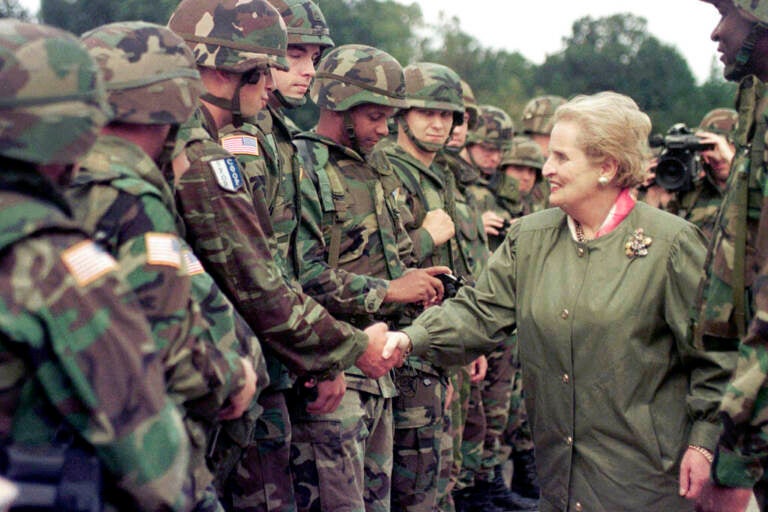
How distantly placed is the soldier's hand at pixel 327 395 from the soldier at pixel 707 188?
4.41 m

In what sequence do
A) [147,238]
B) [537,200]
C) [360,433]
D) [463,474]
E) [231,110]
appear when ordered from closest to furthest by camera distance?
[147,238] < [231,110] < [360,433] < [463,474] < [537,200]

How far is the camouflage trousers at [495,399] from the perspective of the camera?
8062mm

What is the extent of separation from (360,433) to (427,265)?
1543mm

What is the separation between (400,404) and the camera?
Answer: 18.4ft

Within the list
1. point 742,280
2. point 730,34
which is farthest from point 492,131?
point 742,280

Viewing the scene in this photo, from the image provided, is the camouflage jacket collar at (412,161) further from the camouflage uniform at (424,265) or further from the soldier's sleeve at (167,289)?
the soldier's sleeve at (167,289)

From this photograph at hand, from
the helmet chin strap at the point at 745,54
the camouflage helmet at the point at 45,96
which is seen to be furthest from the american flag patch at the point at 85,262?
the helmet chin strap at the point at 745,54

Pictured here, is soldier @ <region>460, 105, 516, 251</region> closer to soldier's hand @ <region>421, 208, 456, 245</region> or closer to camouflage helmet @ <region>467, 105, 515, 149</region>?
camouflage helmet @ <region>467, 105, 515, 149</region>

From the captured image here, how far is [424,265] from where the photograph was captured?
6164 mm

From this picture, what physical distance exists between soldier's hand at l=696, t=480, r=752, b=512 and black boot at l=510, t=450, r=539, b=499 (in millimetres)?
5183

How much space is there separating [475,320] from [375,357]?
445 mm

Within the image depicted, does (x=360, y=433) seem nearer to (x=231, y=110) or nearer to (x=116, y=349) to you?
(x=231, y=110)

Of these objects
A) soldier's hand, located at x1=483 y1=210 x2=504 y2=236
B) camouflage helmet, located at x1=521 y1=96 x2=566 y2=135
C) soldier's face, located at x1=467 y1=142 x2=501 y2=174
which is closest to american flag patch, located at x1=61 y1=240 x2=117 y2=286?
soldier's hand, located at x1=483 y1=210 x2=504 y2=236

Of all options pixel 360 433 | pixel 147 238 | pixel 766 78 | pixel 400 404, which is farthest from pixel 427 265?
pixel 147 238
